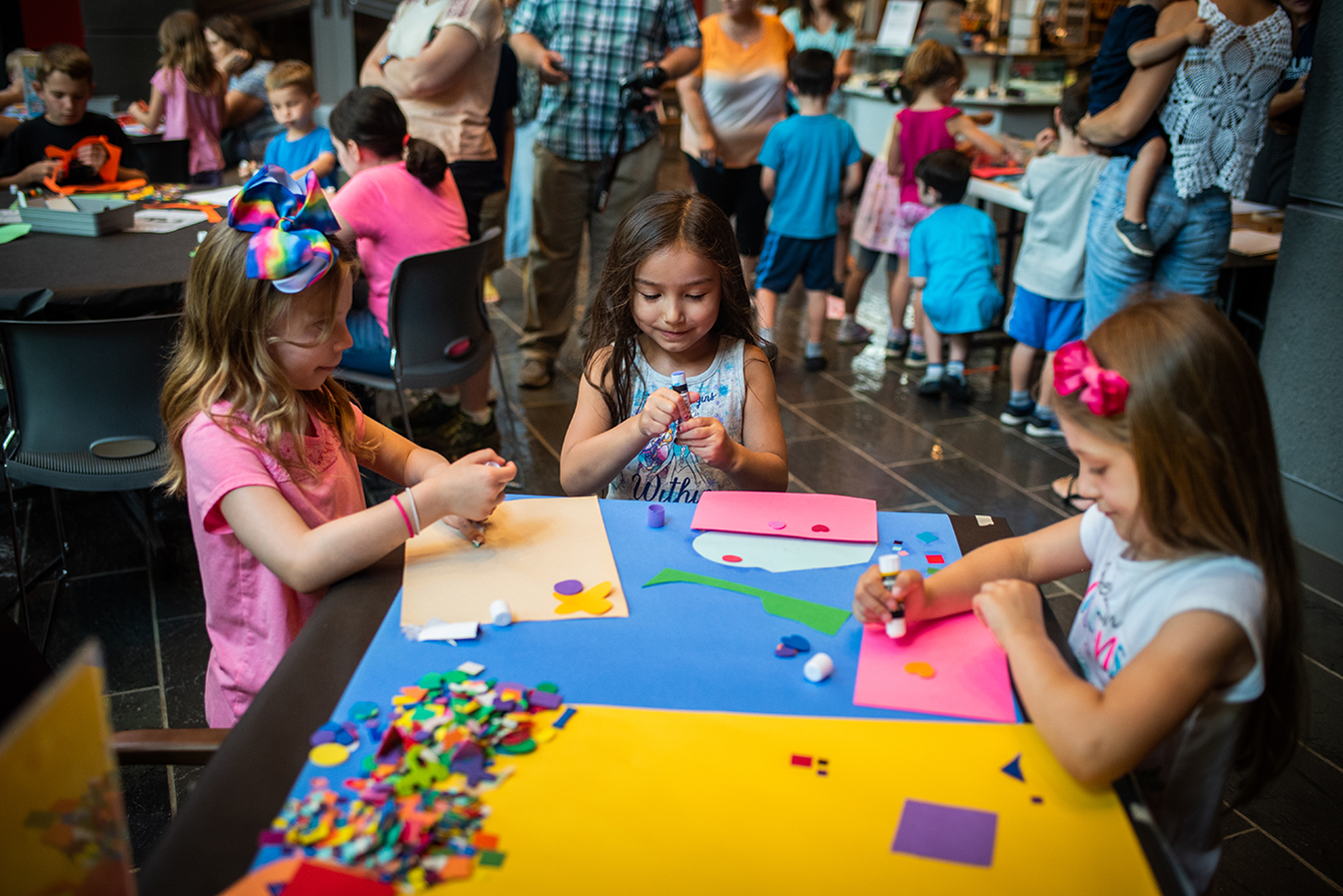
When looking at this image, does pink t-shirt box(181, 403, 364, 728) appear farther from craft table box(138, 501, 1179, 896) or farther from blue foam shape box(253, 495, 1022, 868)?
blue foam shape box(253, 495, 1022, 868)

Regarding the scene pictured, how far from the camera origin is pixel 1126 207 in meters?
3.03

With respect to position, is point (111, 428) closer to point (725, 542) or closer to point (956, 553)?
point (725, 542)

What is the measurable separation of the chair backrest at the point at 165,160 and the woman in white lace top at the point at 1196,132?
3681mm

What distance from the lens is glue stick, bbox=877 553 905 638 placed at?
114 centimetres

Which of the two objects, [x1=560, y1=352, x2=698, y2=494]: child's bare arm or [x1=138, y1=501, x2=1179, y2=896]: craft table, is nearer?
[x1=138, y1=501, x2=1179, y2=896]: craft table

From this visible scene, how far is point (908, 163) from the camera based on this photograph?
4438 millimetres

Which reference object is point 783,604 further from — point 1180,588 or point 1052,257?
point 1052,257

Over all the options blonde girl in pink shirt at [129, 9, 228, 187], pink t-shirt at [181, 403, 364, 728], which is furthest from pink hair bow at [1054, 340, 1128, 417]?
blonde girl in pink shirt at [129, 9, 228, 187]

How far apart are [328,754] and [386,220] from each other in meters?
2.46

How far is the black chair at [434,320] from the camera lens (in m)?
2.75

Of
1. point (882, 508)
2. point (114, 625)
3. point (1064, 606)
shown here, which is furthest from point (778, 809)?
point (882, 508)

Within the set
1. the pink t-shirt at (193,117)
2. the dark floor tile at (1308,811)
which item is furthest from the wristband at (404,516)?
the pink t-shirt at (193,117)

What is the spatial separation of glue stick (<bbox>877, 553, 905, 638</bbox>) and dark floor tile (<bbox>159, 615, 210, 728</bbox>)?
61.0 inches

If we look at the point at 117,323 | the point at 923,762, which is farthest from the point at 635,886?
the point at 117,323
